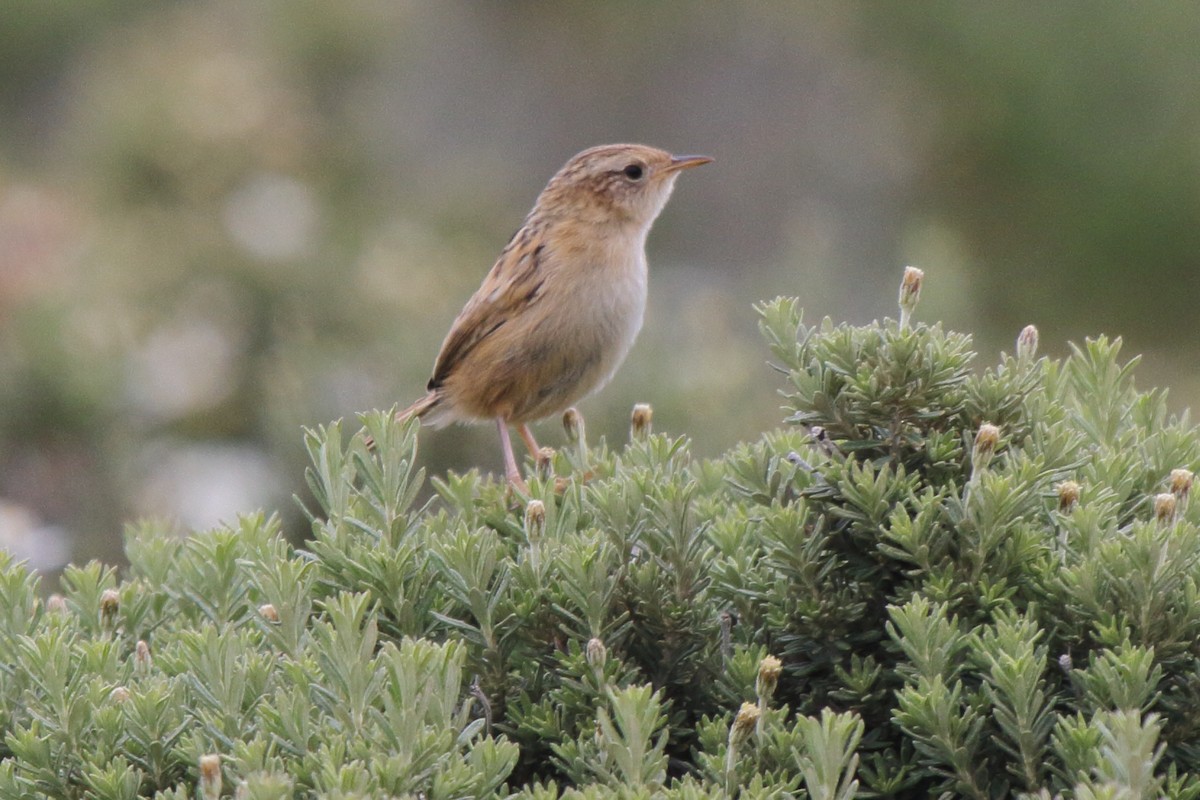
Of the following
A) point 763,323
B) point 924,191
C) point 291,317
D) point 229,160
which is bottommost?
point 763,323

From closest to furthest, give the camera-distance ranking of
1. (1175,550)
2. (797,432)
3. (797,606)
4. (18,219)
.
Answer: (1175,550) < (797,606) < (797,432) < (18,219)

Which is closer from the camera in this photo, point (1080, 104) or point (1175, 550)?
point (1175, 550)

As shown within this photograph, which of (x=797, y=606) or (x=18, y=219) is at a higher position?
(x=18, y=219)

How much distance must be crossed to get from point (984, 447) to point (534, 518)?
31.0 inches

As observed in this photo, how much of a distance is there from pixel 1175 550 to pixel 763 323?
Result: 0.86m

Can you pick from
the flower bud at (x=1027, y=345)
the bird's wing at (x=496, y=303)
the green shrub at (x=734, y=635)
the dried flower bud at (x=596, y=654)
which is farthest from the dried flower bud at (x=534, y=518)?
the bird's wing at (x=496, y=303)

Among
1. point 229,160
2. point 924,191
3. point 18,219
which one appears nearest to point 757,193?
point 924,191

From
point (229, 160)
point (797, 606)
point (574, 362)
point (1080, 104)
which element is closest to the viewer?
point (797, 606)

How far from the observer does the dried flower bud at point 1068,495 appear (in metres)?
2.64

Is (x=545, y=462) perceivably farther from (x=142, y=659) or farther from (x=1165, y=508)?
(x=1165, y=508)

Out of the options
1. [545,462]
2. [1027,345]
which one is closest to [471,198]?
[545,462]

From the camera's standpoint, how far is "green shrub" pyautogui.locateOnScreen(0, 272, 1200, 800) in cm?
236

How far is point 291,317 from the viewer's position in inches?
364

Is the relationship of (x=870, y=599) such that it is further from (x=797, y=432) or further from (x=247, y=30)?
(x=247, y=30)
